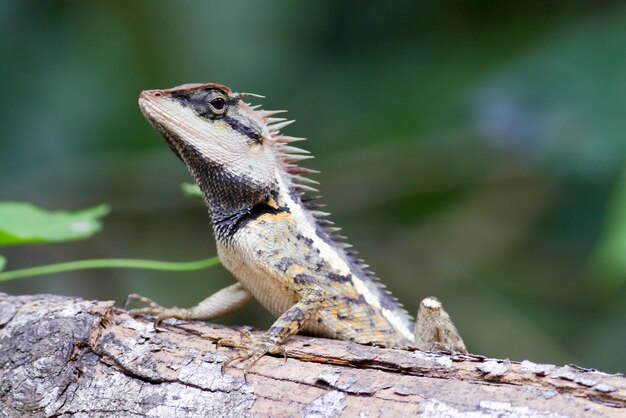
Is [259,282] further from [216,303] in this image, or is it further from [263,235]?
[216,303]

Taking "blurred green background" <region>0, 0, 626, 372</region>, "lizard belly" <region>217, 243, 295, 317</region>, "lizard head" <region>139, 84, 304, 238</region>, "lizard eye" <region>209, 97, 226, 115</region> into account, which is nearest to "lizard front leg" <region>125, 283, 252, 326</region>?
"lizard belly" <region>217, 243, 295, 317</region>

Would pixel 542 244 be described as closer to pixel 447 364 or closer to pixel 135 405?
pixel 447 364

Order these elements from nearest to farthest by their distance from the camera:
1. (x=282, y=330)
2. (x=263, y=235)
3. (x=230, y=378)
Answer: (x=230, y=378) < (x=282, y=330) < (x=263, y=235)

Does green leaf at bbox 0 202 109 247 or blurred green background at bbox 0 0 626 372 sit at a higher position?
blurred green background at bbox 0 0 626 372

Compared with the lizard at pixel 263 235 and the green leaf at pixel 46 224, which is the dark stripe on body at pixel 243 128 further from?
the green leaf at pixel 46 224

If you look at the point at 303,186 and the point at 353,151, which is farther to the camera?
the point at 353,151

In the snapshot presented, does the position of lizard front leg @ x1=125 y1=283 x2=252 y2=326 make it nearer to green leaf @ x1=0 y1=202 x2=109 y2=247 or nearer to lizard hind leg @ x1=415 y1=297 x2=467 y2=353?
green leaf @ x1=0 y1=202 x2=109 y2=247

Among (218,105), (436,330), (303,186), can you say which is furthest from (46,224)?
(436,330)

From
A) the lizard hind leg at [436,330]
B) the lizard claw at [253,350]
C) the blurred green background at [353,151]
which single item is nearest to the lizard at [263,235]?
the lizard hind leg at [436,330]
